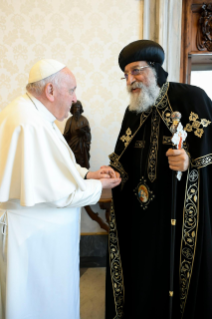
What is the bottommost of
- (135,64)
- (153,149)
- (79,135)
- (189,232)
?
(189,232)

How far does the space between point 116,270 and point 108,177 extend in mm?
857

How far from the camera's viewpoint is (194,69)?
3.66 m

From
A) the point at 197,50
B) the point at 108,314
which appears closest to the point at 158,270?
the point at 108,314

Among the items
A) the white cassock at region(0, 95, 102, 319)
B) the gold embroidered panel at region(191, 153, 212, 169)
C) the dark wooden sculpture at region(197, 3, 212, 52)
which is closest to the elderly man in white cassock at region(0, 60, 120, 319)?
the white cassock at region(0, 95, 102, 319)

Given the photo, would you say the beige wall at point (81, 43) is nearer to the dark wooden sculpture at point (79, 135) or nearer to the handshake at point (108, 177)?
the dark wooden sculpture at point (79, 135)

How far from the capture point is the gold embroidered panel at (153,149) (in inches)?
77.1

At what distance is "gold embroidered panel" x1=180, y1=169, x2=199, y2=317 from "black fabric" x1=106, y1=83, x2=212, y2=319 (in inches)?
1.3

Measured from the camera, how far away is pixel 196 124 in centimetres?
176

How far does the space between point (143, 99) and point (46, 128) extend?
798 millimetres

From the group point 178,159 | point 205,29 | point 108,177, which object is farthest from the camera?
point 205,29

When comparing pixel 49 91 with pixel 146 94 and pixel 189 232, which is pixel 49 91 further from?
pixel 189 232

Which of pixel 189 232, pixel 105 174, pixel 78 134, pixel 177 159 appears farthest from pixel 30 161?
pixel 78 134

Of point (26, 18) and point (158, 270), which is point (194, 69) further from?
point (158, 270)

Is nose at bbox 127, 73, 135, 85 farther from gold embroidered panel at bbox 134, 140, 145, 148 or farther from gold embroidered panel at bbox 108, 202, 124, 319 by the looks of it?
gold embroidered panel at bbox 108, 202, 124, 319
